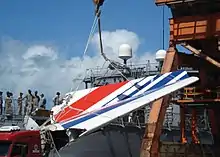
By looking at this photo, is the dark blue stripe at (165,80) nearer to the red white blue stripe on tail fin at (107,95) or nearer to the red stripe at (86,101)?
the red white blue stripe on tail fin at (107,95)

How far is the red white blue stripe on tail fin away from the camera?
51.3 feet

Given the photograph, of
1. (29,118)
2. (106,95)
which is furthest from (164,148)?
(29,118)

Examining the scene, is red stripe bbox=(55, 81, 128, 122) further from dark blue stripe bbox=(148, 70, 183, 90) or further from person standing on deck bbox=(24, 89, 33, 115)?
person standing on deck bbox=(24, 89, 33, 115)

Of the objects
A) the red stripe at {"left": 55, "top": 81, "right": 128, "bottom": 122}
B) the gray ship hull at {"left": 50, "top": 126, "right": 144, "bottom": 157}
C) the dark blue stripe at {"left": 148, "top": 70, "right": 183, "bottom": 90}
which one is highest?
the dark blue stripe at {"left": 148, "top": 70, "right": 183, "bottom": 90}

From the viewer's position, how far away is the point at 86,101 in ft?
57.4

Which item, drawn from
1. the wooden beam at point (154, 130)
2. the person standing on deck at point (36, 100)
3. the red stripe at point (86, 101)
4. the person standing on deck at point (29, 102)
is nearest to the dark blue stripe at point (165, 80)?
the red stripe at point (86, 101)

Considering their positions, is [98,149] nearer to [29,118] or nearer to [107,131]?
[107,131]

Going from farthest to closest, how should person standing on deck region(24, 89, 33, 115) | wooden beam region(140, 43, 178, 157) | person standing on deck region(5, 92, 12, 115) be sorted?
1. person standing on deck region(24, 89, 33, 115)
2. person standing on deck region(5, 92, 12, 115)
3. wooden beam region(140, 43, 178, 157)

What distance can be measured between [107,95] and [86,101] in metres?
0.76

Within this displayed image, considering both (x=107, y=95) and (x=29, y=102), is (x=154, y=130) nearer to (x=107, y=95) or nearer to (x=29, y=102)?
(x=107, y=95)

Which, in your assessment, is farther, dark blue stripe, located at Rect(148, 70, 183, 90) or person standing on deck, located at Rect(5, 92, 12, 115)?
A: person standing on deck, located at Rect(5, 92, 12, 115)

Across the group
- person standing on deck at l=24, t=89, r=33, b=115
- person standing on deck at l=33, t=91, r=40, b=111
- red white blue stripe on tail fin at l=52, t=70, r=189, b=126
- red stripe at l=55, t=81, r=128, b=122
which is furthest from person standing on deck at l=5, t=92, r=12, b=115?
red stripe at l=55, t=81, r=128, b=122

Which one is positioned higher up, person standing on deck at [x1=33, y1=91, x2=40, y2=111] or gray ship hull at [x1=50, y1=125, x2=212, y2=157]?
person standing on deck at [x1=33, y1=91, x2=40, y2=111]

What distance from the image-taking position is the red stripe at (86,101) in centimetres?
1619
